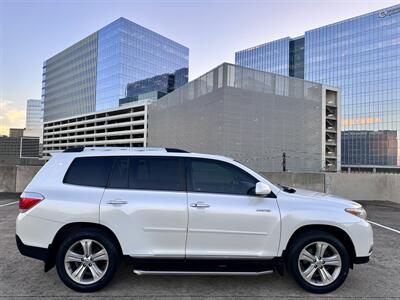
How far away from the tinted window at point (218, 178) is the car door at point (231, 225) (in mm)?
47

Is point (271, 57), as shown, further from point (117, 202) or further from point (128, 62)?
point (117, 202)

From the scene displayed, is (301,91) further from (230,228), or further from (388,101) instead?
(230,228)

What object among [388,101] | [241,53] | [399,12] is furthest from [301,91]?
[241,53]

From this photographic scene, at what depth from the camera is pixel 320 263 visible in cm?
435

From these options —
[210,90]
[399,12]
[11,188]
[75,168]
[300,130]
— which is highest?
[399,12]

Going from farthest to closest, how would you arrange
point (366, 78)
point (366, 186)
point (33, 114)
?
point (33, 114) < point (366, 78) < point (366, 186)

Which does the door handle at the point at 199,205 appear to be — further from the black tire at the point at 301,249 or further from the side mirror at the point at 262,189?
the black tire at the point at 301,249

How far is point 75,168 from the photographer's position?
4527mm

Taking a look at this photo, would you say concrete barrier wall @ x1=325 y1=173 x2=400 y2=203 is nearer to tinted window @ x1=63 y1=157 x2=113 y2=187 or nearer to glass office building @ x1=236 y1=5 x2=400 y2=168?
tinted window @ x1=63 y1=157 x2=113 y2=187

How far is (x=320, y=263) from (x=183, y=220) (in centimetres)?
178

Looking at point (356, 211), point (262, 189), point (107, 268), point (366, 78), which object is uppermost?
point (366, 78)

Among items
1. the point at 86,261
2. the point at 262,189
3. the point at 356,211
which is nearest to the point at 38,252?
the point at 86,261

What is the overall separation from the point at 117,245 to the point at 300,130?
207ft

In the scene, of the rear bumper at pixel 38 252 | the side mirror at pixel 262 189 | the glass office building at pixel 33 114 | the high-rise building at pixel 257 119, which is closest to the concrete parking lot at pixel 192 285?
the rear bumper at pixel 38 252
